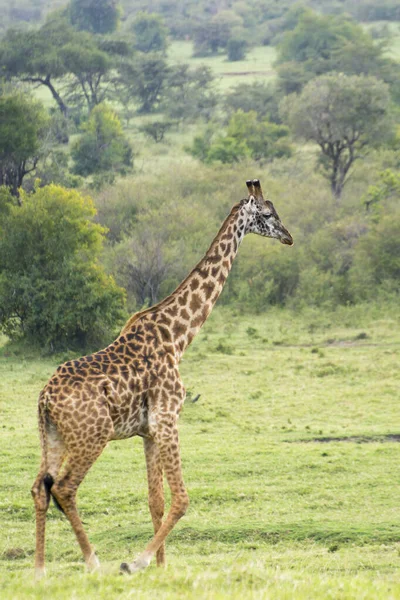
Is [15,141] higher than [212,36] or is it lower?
lower

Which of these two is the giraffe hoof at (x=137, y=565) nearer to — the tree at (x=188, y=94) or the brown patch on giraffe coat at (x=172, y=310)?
the brown patch on giraffe coat at (x=172, y=310)

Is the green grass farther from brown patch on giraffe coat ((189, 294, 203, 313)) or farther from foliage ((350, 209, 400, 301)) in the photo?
brown patch on giraffe coat ((189, 294, 203, 313))

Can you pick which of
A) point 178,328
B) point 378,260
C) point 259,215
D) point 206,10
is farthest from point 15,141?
point 206,10

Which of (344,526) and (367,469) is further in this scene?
(367,469)

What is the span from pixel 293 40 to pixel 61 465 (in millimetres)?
53930

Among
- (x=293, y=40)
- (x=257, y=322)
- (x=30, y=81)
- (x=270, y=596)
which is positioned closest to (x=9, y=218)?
(x=257, y=322)

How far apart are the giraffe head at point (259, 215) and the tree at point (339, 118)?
86.3 feet

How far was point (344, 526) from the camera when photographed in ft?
31.2

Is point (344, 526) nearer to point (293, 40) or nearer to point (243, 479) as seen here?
point (243, 479)

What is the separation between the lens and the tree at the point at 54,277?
792 inches

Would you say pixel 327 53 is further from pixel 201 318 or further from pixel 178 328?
pixel 178 328

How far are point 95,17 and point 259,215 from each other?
6239cm

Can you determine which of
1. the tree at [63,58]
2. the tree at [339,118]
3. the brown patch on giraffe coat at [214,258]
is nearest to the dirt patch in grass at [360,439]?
the brown patch on giraffe coat at [214,258]

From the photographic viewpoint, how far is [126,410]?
6.91 m
